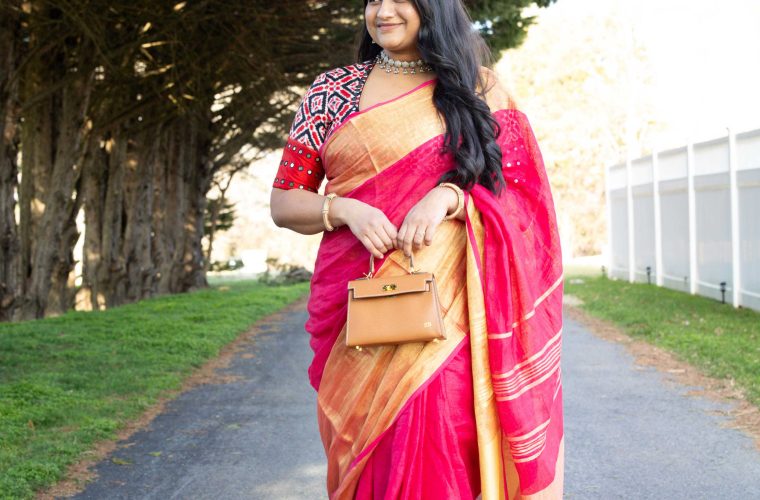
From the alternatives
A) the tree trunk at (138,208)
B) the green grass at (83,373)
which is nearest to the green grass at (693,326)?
the green grass at (83,373)

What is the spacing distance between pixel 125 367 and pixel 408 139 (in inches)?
278

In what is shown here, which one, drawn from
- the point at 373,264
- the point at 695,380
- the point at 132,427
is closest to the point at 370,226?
the point at 373,264

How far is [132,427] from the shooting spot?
673 centimetres

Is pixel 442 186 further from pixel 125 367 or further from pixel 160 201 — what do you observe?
pixel 160 201

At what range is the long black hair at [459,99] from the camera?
2742 mm

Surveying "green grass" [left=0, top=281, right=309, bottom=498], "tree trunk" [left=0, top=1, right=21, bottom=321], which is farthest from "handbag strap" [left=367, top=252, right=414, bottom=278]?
"tree trunk" [left=0, top=1, right=21, bottom=321]

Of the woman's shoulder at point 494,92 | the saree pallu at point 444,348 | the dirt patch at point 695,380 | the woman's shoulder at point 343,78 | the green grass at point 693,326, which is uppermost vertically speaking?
the woman's shoulder at point 343,78

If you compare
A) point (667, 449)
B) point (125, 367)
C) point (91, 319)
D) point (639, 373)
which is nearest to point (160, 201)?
point (91, 319)

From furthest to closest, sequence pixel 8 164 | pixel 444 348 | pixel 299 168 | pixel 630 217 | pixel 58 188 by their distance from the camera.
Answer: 1. pixel 630 217
2. pixel 58 188
3. pixel 8 164
4. pixel 299 168
5. pixel 444 348

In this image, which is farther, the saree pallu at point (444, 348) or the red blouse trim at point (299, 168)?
the red blouse trim at point (299, 168)

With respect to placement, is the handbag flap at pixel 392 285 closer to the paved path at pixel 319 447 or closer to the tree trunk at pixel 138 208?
the paved path at pixel 319 447

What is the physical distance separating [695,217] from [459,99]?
477 inches

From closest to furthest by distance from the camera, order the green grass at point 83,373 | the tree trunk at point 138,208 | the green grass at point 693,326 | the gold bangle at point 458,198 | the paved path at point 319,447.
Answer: the gold bangle at point 458,198, the paved path at point 319,447, the green grass at point 83,373, the green grass at point 693,326, the tree trunk at point 138,208

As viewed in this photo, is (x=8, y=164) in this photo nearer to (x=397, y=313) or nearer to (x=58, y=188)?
(x=58, y=188)
